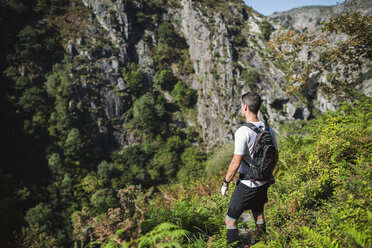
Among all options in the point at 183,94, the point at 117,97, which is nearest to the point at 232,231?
the point at 117,97

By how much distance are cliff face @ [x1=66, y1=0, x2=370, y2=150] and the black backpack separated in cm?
3742

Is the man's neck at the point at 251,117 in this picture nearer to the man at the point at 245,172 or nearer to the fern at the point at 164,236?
the man at the point at 245,172

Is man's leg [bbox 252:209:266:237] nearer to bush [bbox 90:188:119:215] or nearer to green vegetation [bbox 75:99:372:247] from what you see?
green vegetation [bbox 75:99:372:247]

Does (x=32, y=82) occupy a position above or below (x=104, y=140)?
above

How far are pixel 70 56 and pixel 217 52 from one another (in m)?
31.3

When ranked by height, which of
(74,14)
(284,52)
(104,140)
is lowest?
(104,140)

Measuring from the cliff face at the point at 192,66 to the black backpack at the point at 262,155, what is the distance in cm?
3742

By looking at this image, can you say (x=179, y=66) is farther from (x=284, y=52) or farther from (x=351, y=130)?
(x=351, y=130)

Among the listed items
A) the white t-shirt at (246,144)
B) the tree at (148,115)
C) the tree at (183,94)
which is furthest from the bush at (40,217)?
the tree at (183,94)

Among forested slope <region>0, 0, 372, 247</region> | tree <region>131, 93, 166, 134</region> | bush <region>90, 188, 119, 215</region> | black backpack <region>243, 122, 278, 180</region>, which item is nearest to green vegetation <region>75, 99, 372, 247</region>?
black backpack <region>243, 122, 278, 180</region>

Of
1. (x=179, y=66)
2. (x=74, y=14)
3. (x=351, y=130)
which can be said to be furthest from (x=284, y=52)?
(x=74, y=14)

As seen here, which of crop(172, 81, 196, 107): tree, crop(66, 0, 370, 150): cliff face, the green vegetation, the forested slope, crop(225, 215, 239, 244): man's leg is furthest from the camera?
crop(172, 81, 196, 107): tree

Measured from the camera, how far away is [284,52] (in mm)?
7895

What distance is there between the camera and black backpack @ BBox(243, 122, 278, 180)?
2340 millimetres
